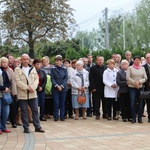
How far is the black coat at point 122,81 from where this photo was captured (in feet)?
35.2

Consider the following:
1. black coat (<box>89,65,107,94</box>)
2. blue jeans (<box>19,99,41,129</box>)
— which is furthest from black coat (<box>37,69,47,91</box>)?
blue jeans (<box>19,99,41,129</box>)

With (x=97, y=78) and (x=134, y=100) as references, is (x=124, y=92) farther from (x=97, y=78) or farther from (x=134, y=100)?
(x=97, y=78)

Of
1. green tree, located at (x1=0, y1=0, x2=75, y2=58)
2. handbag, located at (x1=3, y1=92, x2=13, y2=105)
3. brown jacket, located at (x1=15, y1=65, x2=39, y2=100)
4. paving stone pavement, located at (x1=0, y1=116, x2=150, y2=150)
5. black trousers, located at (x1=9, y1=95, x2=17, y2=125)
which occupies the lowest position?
paving stone pavement, located at (x1=0, y1=116, x2=150, y2=150)

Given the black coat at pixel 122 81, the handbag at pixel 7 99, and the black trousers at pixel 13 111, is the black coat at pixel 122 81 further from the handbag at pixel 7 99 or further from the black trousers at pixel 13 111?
the handbag at pixel 7 99

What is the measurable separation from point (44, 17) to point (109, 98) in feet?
60.8

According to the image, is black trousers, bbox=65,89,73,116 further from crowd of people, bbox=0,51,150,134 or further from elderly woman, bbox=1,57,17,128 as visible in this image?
elderly woman, bbox=1,57,17,128

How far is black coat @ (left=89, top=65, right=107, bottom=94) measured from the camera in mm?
11336

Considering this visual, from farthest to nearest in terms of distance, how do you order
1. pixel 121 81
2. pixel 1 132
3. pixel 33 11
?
pixel 33 11 < pixel 121 81 < pixel 1 132

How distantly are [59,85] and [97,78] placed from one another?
48.6 inches

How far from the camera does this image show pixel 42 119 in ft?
36.6

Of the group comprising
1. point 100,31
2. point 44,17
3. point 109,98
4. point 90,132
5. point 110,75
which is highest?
point 100,31

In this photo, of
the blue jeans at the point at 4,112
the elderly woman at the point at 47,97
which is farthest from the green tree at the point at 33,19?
the blue jeans at the point at 4,112

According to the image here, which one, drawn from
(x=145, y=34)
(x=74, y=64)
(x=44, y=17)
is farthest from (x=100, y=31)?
(x=74, y=64)

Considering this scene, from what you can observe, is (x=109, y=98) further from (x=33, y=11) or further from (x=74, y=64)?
(x=33, y=11)
